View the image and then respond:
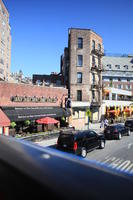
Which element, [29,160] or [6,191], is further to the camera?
[29,160]

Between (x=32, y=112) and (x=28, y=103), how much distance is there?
3.95 feet

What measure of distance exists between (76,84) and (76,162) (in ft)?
116

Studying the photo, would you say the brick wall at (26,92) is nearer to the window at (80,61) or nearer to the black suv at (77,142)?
the black suv at (77,142)

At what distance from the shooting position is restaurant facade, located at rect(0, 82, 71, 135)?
1923 centimetres

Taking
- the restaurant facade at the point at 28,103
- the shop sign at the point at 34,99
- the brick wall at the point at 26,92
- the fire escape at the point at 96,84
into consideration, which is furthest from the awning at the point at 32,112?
the fire escape at the point at 96,84

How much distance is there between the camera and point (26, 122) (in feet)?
68.6

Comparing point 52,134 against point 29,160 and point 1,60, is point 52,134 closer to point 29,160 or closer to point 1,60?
point 29,160

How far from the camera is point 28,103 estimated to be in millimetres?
22641

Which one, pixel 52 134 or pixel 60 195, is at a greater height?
pixel 60 195

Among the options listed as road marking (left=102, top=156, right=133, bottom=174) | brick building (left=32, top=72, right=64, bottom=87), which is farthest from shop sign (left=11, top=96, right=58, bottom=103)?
brick building (left=32, top=72, right=64, bottom=87)

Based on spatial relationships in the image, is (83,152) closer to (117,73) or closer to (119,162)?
(119,162)

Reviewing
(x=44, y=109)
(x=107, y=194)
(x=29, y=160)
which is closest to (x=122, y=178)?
(x=107, y=194)

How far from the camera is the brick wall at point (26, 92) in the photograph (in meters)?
19.8

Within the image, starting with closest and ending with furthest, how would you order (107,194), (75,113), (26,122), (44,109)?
1. (107,194)
2. (26,122)
3. (44,109)
4. (75,113)
